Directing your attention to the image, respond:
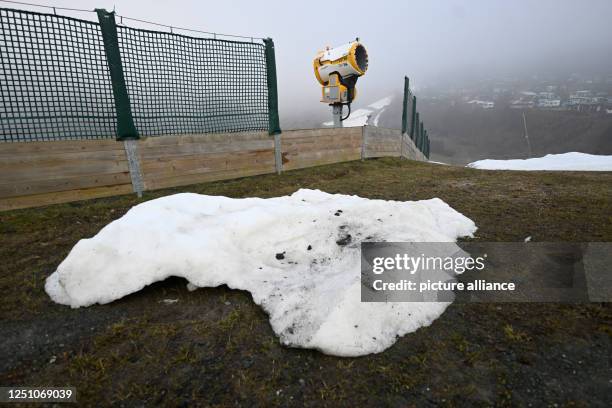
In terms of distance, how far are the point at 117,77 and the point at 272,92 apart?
240 centimetres

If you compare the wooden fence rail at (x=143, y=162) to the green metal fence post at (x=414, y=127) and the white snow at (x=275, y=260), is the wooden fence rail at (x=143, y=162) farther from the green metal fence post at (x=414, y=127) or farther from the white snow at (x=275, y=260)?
the green metal fence post at (x=414, y=127)

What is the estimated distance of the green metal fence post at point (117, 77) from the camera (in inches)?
149

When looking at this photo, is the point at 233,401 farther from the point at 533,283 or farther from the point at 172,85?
the point at 172,85

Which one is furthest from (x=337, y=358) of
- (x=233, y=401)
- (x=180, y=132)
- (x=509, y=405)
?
(x=180, y=132)

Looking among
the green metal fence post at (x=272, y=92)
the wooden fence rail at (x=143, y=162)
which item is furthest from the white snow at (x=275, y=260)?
the green metal fence post at (x=272, y=92)

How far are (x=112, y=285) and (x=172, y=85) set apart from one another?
3.45m

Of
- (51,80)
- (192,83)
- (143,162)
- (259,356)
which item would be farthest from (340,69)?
(259,356)

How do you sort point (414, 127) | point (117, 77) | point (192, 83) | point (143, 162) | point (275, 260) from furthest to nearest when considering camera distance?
point (414, 127) < point (192, 83) < point (143, 162) < point (117, 77) < point (275, 260)

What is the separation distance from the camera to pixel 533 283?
2.01m

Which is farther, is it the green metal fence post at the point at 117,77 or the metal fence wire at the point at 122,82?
the green metal fence post at the point at 117,77

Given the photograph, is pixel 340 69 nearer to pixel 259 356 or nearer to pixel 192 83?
pixel 192 83

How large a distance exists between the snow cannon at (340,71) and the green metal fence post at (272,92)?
2.28 m

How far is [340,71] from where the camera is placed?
7.18 metres

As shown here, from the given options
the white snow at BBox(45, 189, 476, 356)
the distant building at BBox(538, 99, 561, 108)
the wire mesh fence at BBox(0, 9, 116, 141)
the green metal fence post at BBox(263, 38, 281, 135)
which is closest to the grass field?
the white snow at BBox(45, 189, 476, 356)
